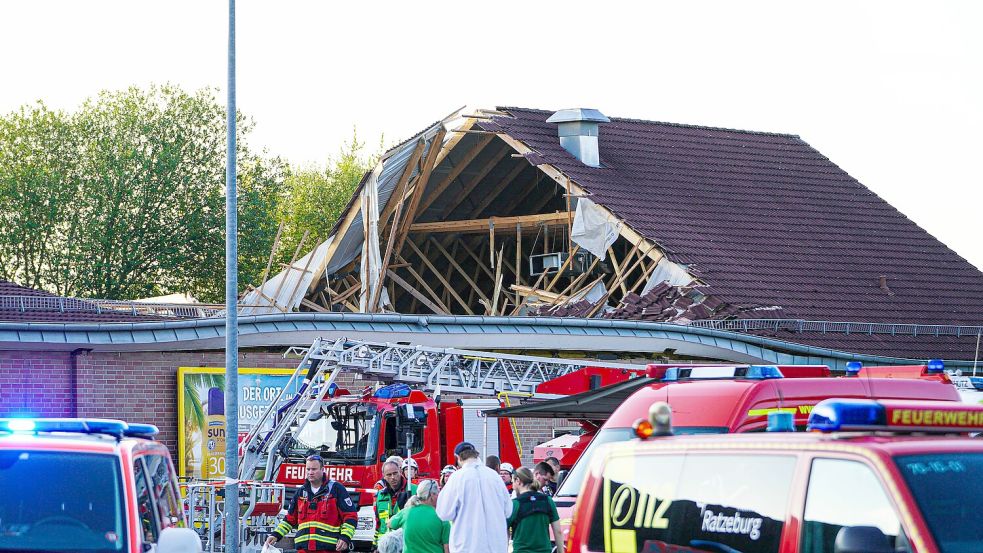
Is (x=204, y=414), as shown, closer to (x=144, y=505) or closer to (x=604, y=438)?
(x=604, y=438)

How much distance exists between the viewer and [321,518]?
1248 cm

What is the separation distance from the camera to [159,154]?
52500 mm

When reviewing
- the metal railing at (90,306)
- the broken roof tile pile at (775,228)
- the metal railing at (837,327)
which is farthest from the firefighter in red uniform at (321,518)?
the metal railing at (90,306)

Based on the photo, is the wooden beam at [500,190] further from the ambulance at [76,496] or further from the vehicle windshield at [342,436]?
the ambulance at [76,496]

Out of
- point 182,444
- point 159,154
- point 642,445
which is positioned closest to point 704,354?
point 182,444

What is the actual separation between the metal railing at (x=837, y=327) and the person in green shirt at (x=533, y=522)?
15.9m

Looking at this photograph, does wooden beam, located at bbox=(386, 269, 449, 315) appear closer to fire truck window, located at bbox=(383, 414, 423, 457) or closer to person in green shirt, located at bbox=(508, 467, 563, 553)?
fire truck window, located at bbox=(383, 414, 423, 457)

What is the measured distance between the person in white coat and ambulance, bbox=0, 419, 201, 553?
10.4 ft

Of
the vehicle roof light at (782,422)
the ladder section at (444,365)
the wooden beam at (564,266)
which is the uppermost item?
the wooden beam at (564,266)

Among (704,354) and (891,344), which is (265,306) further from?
(891,344)

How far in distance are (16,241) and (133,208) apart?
4.41 meters

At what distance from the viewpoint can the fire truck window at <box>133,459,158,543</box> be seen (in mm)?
7457

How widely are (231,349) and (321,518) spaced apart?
13.8ft

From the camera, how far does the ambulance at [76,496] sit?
23.1 ft
